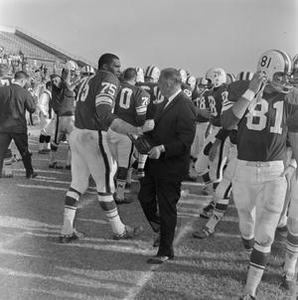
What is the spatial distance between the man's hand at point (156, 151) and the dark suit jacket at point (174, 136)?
7 centimetres

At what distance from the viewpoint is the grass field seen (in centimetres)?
364

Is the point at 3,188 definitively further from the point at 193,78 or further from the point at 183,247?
the point at 193,78

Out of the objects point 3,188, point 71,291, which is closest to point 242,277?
point 71,291

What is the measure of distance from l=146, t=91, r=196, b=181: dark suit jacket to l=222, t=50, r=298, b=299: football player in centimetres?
67

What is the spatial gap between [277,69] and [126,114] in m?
3.20

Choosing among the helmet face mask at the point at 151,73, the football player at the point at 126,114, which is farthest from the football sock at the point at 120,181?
the helmet face mask at the point at 151,73

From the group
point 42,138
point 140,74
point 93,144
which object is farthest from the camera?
point 42,138

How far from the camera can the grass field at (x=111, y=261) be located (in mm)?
3641

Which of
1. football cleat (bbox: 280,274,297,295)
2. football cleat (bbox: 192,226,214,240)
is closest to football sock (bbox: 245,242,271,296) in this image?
football cleat (bbox: 280,274,297,295)

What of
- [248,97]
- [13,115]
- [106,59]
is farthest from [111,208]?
[13,115]

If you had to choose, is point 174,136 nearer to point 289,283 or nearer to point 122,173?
point 289,283

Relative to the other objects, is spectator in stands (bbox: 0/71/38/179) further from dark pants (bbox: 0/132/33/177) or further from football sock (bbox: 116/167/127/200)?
football sock (bbox: 116/167/127/200)

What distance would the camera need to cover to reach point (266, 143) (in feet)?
11.1

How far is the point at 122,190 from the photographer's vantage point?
6.43m
